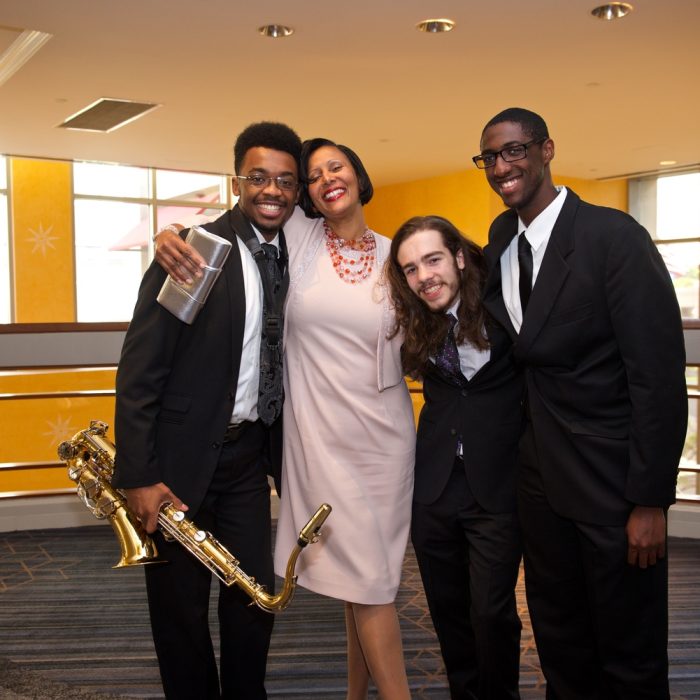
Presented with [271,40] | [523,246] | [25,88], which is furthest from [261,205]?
[25,88]

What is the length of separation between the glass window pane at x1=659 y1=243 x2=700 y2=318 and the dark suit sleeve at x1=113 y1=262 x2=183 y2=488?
49.5 ft

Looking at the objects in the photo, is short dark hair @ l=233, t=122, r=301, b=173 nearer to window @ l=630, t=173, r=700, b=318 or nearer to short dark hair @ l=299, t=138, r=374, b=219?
short dark hair @ l=299, t=138, r=374, b=219

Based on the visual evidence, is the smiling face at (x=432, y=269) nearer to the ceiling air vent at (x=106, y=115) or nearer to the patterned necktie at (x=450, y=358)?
the patterned necktie at (x=450, y=358)

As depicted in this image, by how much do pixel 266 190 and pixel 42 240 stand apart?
45.7 ft

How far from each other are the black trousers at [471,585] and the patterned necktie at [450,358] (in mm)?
284

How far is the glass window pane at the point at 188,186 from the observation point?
55.5 ft

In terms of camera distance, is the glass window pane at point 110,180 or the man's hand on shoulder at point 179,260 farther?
the glass window pane at point 110,180

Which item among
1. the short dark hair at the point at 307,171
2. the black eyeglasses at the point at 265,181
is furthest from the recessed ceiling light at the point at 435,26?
the black eyeglasses at the point at 265,181

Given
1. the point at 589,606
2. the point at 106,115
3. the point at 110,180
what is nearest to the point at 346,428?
the point at 589,606

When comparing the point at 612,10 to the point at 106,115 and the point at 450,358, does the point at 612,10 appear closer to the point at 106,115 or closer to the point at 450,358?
the point at 450,358

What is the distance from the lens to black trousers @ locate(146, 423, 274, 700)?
8.25 ft

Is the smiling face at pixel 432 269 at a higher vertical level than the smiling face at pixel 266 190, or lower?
lower

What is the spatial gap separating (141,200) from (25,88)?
8.10m

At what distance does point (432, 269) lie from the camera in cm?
256
